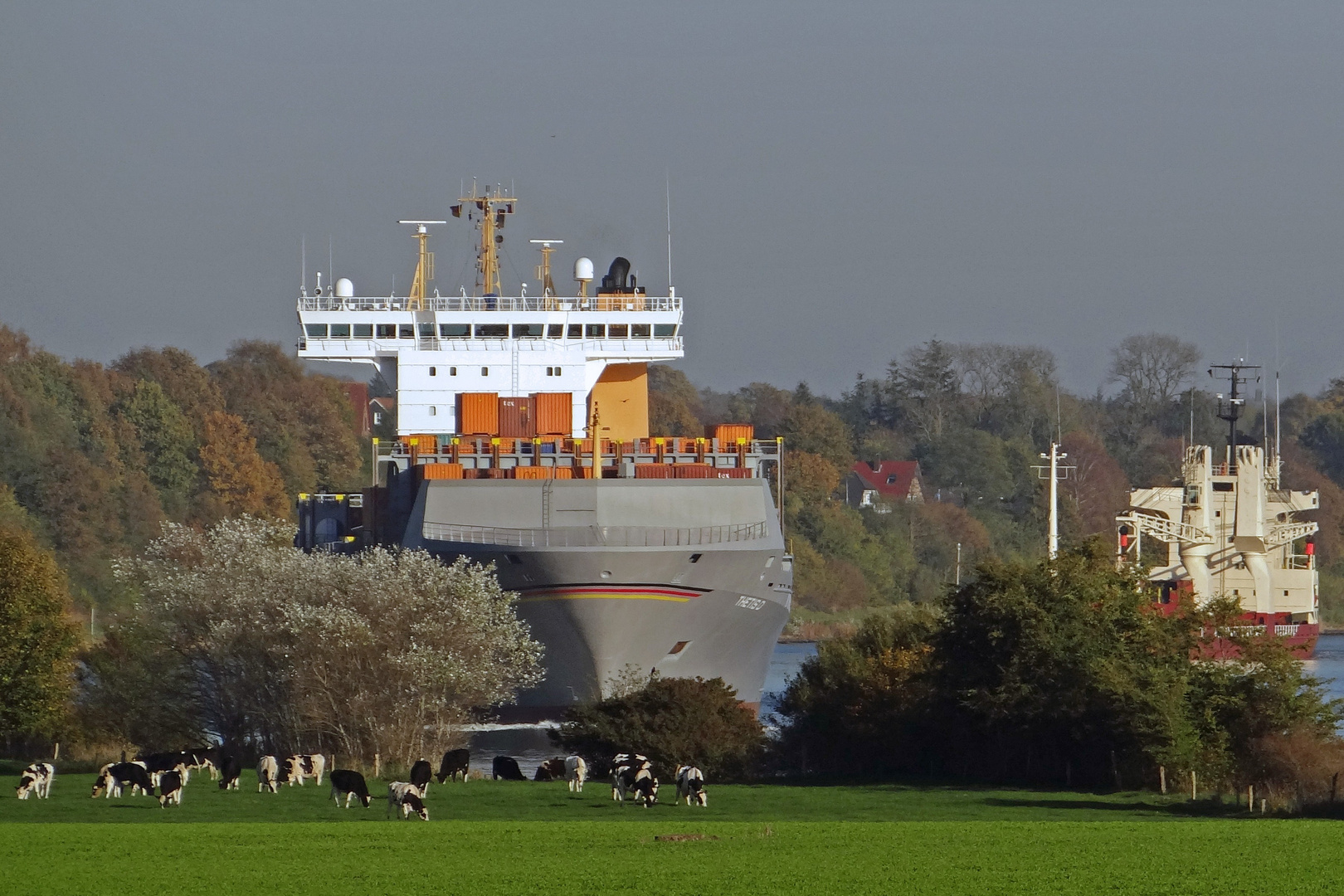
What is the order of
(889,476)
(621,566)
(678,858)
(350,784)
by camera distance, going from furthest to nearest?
1. (889,476)
2. (621,566)
3. (350,784)
4. (678,858)

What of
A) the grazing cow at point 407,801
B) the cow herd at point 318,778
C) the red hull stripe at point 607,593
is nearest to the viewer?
the grazing cow at point 407,801

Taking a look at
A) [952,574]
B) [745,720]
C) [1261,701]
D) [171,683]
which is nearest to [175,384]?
[952,574]

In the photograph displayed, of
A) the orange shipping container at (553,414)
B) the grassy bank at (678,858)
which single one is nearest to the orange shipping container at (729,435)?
the orange shipping container at (553,414)

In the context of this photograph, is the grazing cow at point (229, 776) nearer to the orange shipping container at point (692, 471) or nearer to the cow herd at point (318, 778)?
the cow herd at point (318, 778)

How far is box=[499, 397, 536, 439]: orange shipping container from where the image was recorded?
53188 millimetres

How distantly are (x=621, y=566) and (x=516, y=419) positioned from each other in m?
11.2

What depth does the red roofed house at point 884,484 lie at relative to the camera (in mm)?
126688

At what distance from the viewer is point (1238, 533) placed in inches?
3270

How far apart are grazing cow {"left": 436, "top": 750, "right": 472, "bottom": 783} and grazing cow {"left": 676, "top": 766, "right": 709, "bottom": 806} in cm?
542

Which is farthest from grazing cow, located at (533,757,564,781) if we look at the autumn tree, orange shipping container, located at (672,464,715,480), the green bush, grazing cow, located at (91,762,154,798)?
orange shipping container, located at (672,464,715,480)

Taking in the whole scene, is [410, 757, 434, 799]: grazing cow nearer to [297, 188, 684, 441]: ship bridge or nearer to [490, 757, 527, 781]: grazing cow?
[490, 757, 527, 781]: grazing cow

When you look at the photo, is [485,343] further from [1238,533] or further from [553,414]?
[1238,533]

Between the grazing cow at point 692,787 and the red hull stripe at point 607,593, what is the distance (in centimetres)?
1376

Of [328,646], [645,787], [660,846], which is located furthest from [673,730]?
[660,846]
